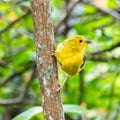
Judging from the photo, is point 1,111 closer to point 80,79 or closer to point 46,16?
point 80,79

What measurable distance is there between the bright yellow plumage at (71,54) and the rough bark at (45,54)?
0.07 meters

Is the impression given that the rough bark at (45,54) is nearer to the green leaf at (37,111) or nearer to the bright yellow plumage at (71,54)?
the bright yellow plumage at (71,54)

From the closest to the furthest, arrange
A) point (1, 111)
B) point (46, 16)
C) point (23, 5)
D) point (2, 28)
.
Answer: point (46, 16) < point (23, 5) < point (2, 28) < point (1, 111)

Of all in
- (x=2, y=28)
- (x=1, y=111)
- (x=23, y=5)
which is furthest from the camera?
(x=1, y=111)

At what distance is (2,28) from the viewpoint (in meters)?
2.62

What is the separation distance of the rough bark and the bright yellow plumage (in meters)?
0.07

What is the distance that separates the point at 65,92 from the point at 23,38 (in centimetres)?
43

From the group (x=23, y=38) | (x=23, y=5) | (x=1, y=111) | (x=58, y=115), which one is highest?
(x=23, y=5)

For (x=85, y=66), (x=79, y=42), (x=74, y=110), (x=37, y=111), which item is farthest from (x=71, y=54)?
(x=85, y=66)

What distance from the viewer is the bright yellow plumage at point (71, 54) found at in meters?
1.64

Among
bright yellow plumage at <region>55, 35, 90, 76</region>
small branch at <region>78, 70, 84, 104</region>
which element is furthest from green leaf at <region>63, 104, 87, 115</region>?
small branch at <region>78, 70, 84, 104</region>

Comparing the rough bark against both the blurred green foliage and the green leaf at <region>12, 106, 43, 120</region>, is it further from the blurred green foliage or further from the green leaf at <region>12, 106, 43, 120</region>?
the blurred green foliage

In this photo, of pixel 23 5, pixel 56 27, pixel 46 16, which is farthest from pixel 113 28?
pixel 46 16

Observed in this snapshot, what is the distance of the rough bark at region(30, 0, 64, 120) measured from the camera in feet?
5.04
